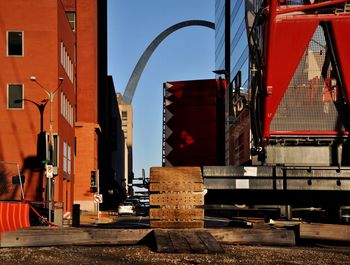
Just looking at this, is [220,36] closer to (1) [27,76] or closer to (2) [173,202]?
(1) [27,76]

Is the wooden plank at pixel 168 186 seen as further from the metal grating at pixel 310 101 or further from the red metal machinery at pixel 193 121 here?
the red metal machinery at pixel 193 121

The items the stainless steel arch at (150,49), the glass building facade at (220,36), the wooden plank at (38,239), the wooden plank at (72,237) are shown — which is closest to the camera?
the wooden plank at (72,237)

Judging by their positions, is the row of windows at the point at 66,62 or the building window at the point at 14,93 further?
the row of windows at the point at 66,62

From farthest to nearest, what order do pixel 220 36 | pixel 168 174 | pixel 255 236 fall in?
pixel 220 36 < pixel 255 236 < pixel 168 174

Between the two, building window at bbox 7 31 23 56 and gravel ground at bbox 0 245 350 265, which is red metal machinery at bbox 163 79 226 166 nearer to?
gravel ground at bbox 0 245 350 265

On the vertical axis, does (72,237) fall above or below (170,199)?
below

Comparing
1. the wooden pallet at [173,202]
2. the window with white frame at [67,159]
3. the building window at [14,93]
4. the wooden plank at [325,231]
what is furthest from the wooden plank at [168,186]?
the window with white frame at [67,159]

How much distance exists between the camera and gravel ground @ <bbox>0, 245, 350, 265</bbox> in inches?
398

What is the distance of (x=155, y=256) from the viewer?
10.4 m

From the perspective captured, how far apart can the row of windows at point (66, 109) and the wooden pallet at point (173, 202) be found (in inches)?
1444

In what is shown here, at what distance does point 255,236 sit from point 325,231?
1.36 m

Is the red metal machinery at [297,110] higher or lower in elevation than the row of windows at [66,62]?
lower

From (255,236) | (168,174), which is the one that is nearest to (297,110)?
(255,236)

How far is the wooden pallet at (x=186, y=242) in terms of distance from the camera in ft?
33.2
